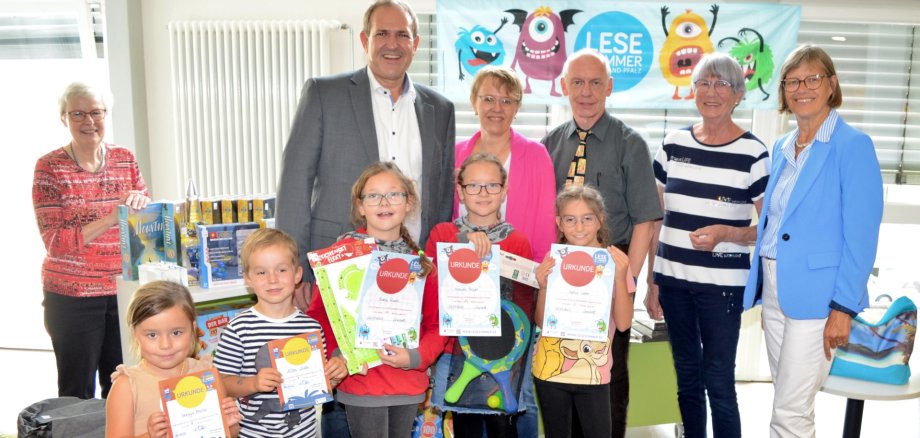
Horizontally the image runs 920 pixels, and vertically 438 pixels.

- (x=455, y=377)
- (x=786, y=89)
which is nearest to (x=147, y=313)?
(x=455, y=377)

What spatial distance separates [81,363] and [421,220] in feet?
5.76

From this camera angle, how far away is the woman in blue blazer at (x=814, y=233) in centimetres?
231

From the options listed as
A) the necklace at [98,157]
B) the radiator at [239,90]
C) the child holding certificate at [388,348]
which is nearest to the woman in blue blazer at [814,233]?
the child holding certificate at [388,348]

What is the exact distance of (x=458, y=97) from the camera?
183 inches

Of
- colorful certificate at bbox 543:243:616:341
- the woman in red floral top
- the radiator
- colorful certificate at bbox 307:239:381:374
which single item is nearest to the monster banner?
the radiator

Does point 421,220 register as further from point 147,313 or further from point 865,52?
point 865,52

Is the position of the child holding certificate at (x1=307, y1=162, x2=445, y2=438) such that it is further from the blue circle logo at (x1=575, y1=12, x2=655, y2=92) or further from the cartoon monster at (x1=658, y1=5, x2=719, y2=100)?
the cartoon monster at (x1=658, y1=5, x2=719, y2=100)

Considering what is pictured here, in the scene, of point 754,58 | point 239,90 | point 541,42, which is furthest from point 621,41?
point 239,90

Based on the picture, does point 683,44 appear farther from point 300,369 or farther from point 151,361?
point 151,361

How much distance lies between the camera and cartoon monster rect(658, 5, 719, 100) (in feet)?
15.0

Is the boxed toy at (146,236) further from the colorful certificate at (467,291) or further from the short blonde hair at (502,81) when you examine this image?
the short blonde hair at (502,81)

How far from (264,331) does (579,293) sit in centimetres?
105

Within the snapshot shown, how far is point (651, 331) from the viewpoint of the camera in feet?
11.8

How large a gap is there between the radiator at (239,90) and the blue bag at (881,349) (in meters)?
3.57
